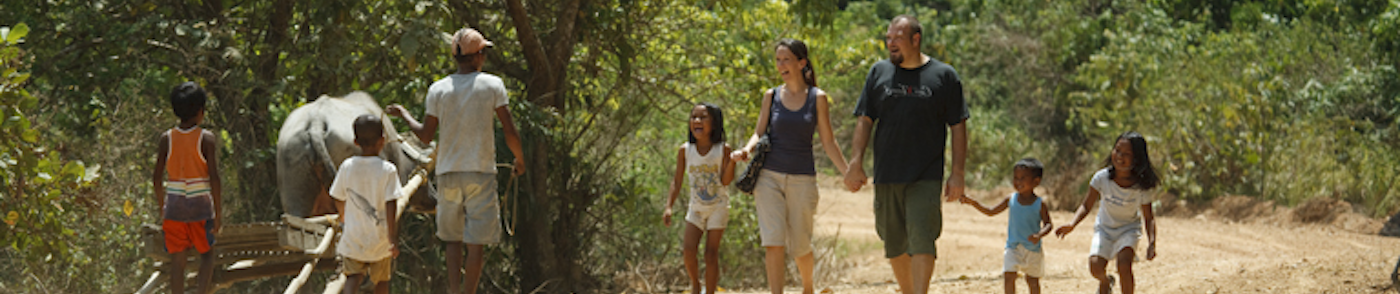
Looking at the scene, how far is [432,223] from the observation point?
855 centimetres

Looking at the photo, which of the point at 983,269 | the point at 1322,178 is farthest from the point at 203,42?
the point at 1322,178

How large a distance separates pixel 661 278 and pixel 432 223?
3.08 meters

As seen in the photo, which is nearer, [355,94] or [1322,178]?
[355,94]

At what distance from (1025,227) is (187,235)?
163 inches

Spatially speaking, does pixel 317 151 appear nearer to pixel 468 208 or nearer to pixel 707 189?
pixel 468 208

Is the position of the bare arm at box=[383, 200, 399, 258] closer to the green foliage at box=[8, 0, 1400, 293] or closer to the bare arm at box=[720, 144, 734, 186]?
the green foliage at box=[8, 0, 1400, 293]

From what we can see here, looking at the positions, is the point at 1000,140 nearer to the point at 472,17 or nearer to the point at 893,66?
the point at 472,17

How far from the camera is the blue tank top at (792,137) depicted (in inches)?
250

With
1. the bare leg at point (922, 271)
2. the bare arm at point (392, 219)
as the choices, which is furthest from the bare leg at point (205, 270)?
the bare leg at point (922, 271)

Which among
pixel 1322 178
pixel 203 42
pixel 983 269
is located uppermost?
pixel 203 42

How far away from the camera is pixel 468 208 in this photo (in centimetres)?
625

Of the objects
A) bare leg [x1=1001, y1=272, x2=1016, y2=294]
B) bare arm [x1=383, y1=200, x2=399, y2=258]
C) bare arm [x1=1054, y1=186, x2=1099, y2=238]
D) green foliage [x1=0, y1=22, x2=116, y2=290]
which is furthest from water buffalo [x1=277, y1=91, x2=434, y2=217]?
bare arm [x1=1054, y1=186, x2=1099, y2=238]

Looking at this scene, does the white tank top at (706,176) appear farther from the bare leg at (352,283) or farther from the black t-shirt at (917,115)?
the bare leg at (352,283)

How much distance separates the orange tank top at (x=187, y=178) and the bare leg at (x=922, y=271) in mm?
3220
